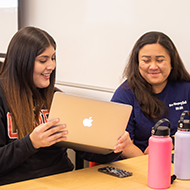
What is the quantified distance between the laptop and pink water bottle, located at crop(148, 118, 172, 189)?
17cm

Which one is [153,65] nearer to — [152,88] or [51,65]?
[152,88]

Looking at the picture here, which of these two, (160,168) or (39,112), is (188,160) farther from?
(39,112)

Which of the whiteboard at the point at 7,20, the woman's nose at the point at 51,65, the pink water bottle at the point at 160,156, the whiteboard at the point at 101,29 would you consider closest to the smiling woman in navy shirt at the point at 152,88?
the whiteboard at the point at 101,29

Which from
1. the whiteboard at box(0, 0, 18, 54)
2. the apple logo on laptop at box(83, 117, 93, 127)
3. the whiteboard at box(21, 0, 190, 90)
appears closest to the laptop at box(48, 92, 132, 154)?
the apple logo on laptop at box(83, 117, 93, 127)

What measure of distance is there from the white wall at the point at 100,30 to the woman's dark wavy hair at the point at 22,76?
103 centimetres

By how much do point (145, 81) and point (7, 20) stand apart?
1.98 meters

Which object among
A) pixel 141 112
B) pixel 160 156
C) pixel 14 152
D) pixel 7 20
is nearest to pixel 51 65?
pixel 14 152

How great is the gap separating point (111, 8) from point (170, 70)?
2.58ft

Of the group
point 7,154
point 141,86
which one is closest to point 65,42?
point 141,86

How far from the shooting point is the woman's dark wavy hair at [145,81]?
210 centimetres

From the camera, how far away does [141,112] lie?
6.89 ft

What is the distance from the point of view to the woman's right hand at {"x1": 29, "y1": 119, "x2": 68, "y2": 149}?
129cm

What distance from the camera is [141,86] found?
2.16 metres

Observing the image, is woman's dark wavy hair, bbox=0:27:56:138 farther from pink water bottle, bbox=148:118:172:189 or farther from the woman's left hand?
pink water bottle, bbox=148:118:172:189
